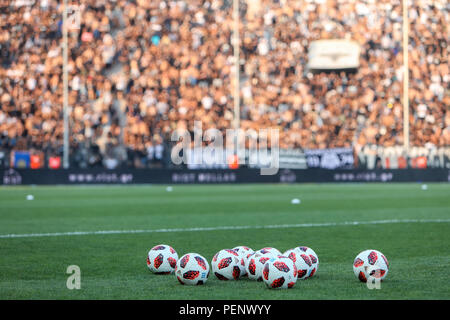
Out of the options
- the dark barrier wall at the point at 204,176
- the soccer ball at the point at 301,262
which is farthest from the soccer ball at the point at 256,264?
the dark barrier wall at the point at 204,176

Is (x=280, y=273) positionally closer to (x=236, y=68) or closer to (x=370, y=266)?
(x=370, y=266)

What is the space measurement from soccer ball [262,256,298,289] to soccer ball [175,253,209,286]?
0.57 m

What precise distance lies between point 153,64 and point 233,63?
10.8 ft

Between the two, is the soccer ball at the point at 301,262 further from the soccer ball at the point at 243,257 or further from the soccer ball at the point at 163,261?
the soccer ball at the point at 163,261

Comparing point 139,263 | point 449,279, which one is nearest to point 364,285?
point 449,279

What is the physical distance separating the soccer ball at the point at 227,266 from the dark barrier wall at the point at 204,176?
69.9ft

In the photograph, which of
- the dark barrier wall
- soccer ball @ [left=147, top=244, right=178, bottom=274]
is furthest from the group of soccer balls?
the dark barrier wall

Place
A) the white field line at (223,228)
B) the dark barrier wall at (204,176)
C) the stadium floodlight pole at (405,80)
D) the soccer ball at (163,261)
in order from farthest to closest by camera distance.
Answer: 1. the stadium floodlight pole at (405,80)
2. the dark barrier wall at (204,176)
3. the white field line at (223,228)
4. the soccer ball at (163,261)

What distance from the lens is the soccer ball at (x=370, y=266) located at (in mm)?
6945

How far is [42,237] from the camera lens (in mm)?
11531

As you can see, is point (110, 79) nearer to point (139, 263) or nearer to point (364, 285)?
point (139, 263)

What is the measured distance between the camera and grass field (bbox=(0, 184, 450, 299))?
670 centimetres

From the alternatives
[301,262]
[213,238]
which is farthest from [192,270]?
[213,238]

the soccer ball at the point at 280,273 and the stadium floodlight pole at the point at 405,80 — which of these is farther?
the stadium floodlight pole at the point at 405,80
